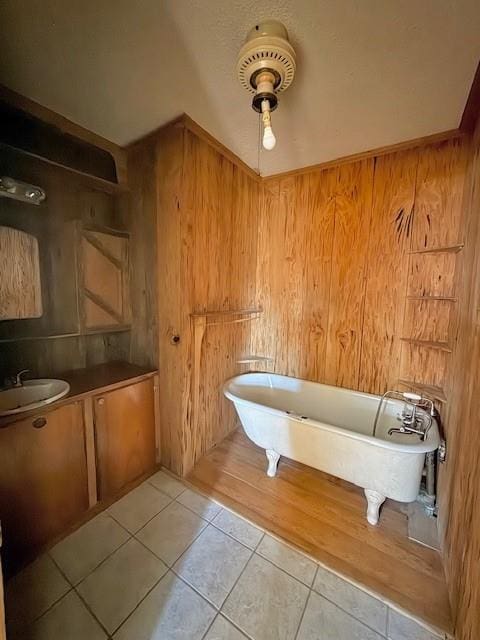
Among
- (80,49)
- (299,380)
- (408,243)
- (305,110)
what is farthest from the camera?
(299,380)

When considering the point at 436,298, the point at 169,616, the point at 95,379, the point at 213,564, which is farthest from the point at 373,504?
the point at 95,379

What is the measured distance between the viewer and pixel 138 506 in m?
1.55

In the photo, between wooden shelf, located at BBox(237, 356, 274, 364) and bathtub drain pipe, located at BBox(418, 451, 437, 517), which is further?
wooden shelf, located at BBox(237, 356, 274, 364)

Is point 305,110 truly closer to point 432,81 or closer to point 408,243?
point 432,81

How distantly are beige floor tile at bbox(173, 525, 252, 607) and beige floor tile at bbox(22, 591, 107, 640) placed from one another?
0.36 meters

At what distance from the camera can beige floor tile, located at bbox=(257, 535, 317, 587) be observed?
1.19 metres

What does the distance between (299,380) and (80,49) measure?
234 cm

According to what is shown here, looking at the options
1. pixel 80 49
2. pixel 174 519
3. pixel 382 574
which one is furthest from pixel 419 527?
pixel 80 49

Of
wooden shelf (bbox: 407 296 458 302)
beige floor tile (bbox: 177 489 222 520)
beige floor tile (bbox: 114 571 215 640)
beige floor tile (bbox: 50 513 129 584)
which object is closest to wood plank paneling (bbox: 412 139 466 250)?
wooden shelf (bbox: 407 296 458 302)

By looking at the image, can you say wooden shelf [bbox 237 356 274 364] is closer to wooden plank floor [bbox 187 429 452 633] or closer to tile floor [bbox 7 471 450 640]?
wooden plank floor [bbox 187 429 452 633]

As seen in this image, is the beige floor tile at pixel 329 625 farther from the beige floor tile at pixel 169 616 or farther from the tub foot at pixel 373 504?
the tub foot at pixel 373 504

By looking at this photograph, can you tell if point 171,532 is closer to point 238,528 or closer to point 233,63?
point 238,528

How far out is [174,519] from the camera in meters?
1.46

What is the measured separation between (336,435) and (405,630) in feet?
2.42
